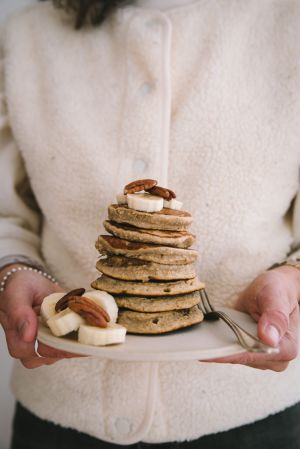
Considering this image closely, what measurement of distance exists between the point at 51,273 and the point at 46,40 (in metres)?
0.47

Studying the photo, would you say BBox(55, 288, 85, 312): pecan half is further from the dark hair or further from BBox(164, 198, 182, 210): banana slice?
the dark hair

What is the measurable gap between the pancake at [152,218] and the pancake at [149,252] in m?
0.03

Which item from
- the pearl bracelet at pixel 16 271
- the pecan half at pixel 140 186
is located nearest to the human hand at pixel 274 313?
the pecan half at pixel 140 186

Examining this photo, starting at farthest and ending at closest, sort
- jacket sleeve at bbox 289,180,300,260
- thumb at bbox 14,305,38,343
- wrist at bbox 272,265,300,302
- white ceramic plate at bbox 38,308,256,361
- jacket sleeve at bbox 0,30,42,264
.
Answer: jacket sleeve at bbox 0,30,42,264 < jacket sleeve at bbox 289,180,300,260 < wrist at bbox 272,265,300,302 < thumb at bbox 14,305,38,343 < white ceramic plate at bbox 38,308,256,361

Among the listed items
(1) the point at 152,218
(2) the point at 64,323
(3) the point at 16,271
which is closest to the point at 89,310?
(2) the point at 64,323

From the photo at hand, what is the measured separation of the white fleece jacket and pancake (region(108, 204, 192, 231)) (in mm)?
149

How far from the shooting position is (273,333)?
1.98 ft

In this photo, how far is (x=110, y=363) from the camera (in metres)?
0.86

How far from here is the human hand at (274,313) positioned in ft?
2.03

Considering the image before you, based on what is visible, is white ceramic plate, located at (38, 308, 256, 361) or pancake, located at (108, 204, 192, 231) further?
pancake, located at (108, 204, 192, 231)

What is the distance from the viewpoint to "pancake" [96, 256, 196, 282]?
0.69 meters

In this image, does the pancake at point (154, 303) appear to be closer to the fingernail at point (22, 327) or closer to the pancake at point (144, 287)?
the pancake at point (144, 287)

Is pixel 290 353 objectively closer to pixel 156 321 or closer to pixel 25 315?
pixel 156 321

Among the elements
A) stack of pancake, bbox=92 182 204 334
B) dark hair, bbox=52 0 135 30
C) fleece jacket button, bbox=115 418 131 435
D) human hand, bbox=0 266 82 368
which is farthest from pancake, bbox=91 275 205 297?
dark hair, bbox=52 0 135 30
